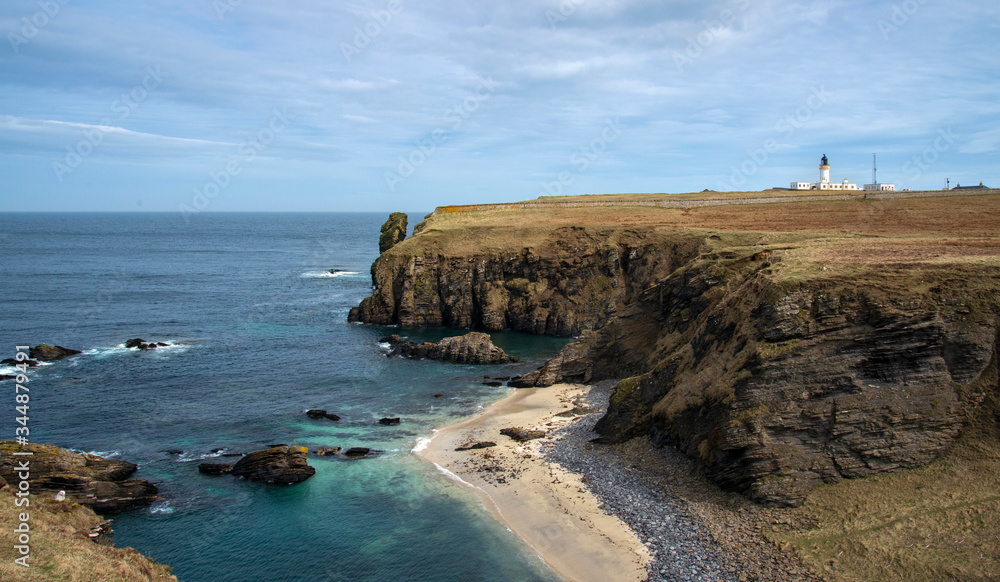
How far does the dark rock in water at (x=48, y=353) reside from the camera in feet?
194

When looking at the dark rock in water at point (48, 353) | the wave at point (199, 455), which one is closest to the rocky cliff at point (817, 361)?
the wave at point (199, 455)

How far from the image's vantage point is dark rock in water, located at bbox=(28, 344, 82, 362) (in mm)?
59031

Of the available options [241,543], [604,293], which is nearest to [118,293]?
[604,293]

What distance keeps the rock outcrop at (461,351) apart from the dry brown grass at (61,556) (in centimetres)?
3722

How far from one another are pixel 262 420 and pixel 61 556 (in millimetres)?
23413

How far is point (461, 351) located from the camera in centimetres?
6084

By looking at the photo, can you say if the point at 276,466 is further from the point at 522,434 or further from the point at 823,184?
the point at 823,184

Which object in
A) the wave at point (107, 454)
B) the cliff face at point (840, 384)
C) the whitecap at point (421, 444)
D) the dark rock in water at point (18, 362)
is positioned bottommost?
the whitecap at point (421, 444)

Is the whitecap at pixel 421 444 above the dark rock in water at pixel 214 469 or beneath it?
beneath

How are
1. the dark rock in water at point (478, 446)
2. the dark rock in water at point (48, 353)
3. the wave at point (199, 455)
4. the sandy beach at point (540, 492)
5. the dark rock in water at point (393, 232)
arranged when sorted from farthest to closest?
the dark rock in water at point (393, 232) → the dark rock in water at point (48, 353) → the dark rock in water at point (478, 446) → the wave at point (199, 455) → the sandy beach at point (540, 492)

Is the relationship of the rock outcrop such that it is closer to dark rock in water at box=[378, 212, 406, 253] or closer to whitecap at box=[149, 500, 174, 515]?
whitecap at box=[149, 500, 174, 515]

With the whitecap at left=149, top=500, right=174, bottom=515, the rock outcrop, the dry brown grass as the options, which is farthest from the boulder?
the dry brown grass

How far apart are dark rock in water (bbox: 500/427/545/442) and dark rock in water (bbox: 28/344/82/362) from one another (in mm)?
46067

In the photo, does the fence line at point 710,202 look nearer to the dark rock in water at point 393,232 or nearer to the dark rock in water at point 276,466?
the dark rock in water at point 393,232
